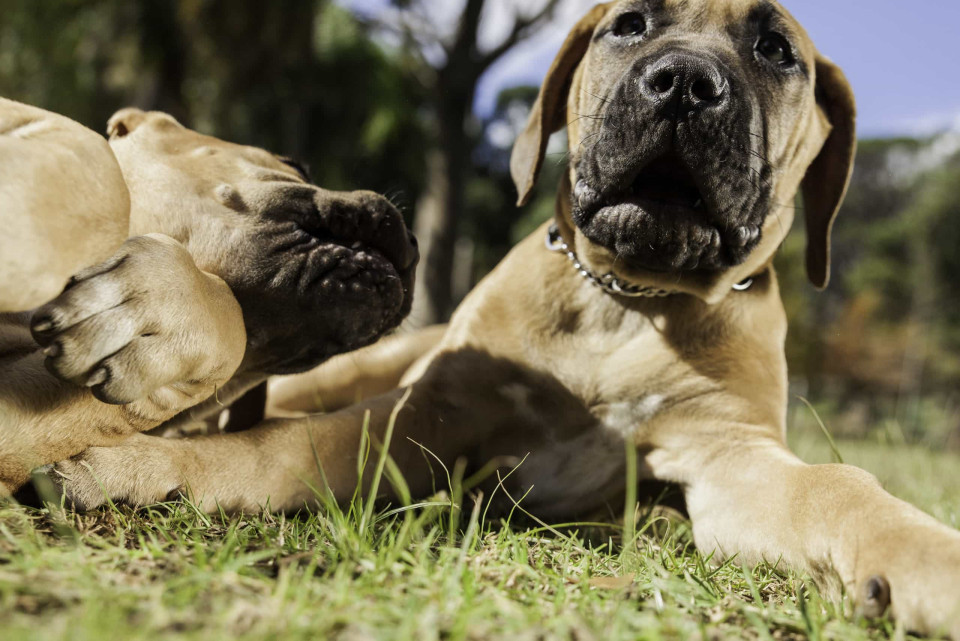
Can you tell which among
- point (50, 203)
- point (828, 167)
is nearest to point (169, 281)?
point (50, 203)

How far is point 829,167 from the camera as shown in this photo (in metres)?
3.09

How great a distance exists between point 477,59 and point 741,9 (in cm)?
836

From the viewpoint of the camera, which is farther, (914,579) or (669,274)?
(669,274)

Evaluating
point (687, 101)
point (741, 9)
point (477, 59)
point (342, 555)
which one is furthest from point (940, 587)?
point (477, 59)

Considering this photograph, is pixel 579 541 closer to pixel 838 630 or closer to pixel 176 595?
pixel 838 630

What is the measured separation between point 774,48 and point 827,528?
1725 millimetres

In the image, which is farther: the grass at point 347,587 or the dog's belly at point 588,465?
the dog's belly at point 588,465

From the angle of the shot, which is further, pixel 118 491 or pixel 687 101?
pixel 687 101

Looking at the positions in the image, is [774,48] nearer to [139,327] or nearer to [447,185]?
[139,327]

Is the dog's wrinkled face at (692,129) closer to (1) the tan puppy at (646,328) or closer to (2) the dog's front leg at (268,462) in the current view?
(1) the tan puppy at (646,328)

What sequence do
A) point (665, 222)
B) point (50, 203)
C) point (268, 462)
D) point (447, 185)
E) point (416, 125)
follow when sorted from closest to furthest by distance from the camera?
point (50, 203), point (268, 462), point (665, 222), point (447, 185), point (416, 125)

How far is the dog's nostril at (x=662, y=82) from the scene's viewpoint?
2264 mm

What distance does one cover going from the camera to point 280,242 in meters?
2.37

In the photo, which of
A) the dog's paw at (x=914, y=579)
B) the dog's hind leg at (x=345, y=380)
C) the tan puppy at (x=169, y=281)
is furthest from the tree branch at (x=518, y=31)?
the dog's paw at (x=914, y=579)
